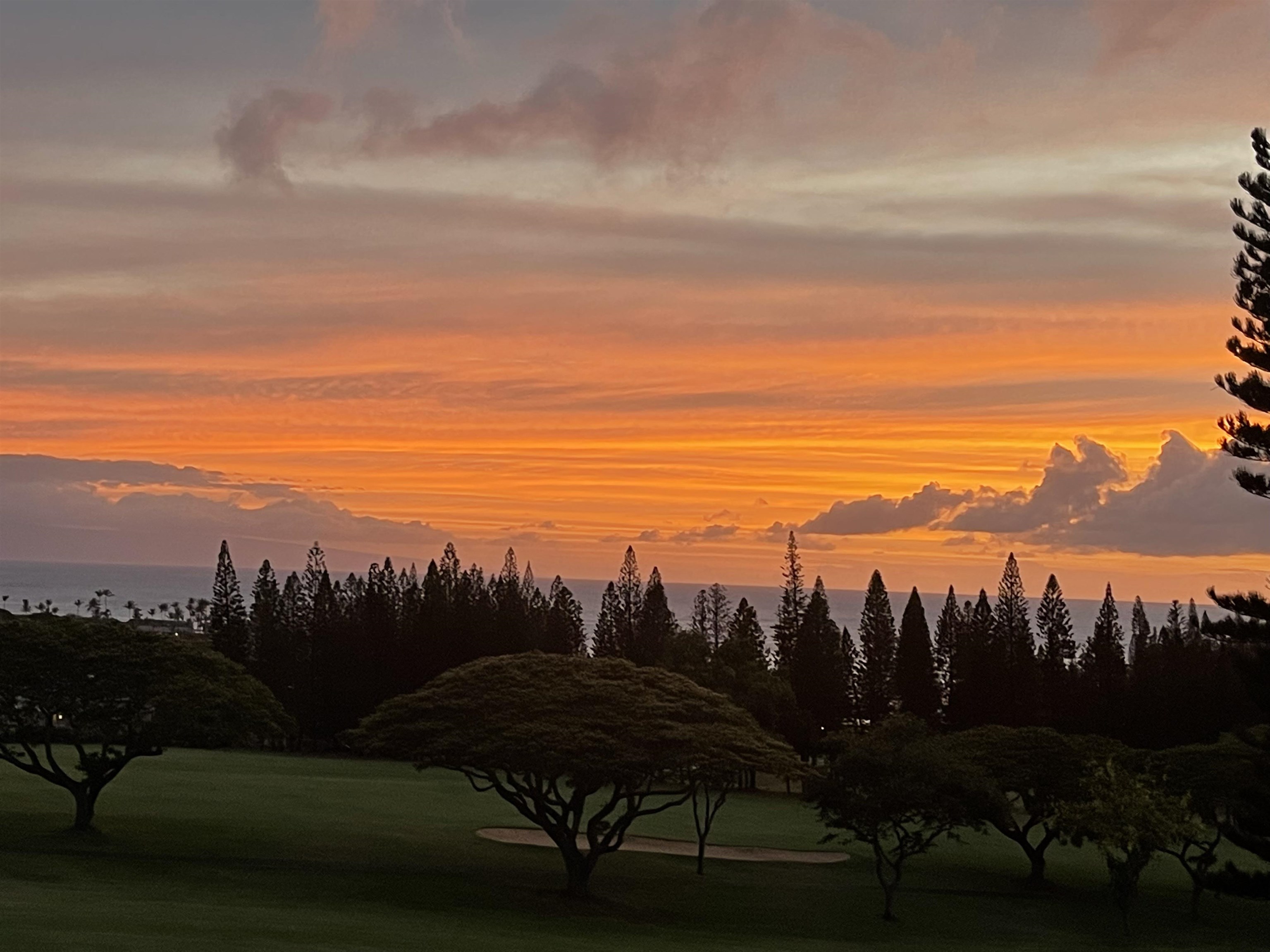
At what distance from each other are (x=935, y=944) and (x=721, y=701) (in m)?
9.39

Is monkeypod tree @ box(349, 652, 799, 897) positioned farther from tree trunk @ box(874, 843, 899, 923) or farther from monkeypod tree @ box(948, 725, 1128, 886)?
monkeypod tree @ box(948, 725, 1128, 886)

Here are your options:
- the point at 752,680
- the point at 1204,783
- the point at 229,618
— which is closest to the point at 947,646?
the point at 752,680

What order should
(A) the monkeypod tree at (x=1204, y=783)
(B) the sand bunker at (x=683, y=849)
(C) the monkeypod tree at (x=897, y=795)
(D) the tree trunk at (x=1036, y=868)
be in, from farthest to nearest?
(B) the sand bunker at (x=683, y=849), (D) the tree trunk at (x=1036, y=868), (A) the monkeypod tree at (x=1204, y=783), (C) the monkeypod tree at (x=897, y=795)

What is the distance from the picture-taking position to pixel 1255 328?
38594 millimetres

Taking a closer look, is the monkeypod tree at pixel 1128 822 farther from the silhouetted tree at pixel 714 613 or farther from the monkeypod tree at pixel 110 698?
the silhouetted tree at pixel 714 613

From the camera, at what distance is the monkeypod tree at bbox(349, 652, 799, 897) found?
38219 millimetres

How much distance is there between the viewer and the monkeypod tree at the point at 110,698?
143 feet

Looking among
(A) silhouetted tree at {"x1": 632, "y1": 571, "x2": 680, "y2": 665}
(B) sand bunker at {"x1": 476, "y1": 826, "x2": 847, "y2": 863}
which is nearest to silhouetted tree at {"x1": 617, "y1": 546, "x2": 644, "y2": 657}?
(A) silhouetted tree at {"x1": 632, "y1": 571, "x2": 680, "y2": 665}

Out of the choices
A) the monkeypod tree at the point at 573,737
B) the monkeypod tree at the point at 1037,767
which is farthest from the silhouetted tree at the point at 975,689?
the monkeypod tree at the point at 573,737

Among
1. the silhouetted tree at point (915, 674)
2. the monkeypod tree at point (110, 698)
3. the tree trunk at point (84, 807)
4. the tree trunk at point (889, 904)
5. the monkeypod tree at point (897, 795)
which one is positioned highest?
the silhouetted tree at point (915, 674)

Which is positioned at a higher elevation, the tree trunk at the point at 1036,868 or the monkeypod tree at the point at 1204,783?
the monkeypod tree at the point at 1204,783

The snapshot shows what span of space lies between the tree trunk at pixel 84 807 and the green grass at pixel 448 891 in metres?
0.65

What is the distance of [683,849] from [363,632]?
2336 inches

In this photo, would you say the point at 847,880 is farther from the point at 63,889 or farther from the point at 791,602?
the point at 791,602
